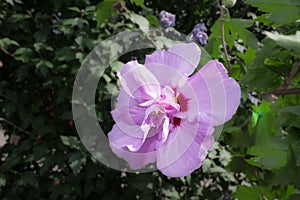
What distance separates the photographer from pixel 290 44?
662mm

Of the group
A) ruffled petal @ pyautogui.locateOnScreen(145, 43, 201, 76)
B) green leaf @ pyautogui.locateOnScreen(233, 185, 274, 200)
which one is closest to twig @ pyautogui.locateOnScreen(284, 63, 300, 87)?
green leaf @ pyautogui.locateOnScreen(233, 185, 274, 200)

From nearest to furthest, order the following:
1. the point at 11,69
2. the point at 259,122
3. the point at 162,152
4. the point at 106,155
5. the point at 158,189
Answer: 1. the point at 162,152
2. the point at 259,122
3. the point at 106,155
4. the point at 158,189
5. the point at 11,69

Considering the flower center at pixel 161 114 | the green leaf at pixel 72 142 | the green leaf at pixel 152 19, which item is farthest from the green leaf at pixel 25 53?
the flower center at pixel 161 114

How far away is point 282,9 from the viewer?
753mm

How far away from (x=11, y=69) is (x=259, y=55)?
1706 millimetres

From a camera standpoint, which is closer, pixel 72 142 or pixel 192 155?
pixel 192 155

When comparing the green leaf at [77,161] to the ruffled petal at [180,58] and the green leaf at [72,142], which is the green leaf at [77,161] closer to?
the green leaf at [72,142]

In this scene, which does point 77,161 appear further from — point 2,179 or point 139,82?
point 139,82

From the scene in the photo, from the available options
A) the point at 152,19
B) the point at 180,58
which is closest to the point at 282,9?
the point at 180,58

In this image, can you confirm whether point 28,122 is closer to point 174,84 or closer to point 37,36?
point 37,36

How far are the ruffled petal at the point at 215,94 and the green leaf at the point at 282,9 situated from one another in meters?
0.26

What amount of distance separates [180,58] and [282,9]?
28cm

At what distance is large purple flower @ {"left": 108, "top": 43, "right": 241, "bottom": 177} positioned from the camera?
521mm

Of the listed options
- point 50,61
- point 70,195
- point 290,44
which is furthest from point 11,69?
point 290,44
